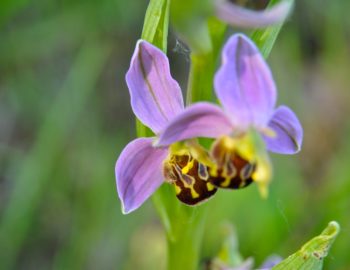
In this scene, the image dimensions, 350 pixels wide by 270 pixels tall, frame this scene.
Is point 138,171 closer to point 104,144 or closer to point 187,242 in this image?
point 187,242

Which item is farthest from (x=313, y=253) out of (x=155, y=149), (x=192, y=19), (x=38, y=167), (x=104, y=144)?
(x=104, y=144)

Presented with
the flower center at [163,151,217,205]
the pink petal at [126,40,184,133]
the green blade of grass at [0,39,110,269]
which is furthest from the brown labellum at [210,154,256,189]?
the green blade of grass at [0,39,110,269]

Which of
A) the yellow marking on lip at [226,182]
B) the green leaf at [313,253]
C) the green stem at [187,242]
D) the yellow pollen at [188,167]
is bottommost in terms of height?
the green leaf at [313,253]

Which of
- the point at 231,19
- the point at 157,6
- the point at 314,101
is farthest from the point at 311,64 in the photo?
the point at 231,19

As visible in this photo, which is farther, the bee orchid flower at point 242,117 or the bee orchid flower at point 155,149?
the bee orchid flower at point 155,149

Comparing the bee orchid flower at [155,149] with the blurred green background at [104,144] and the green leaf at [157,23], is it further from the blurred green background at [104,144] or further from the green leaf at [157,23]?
the blurred green background at [104,144]

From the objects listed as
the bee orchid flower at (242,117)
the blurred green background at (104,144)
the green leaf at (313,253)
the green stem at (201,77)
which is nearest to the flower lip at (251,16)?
the bee orchid flower at (242,117)

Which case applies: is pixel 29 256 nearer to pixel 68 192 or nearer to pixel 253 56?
pixel 68 192
